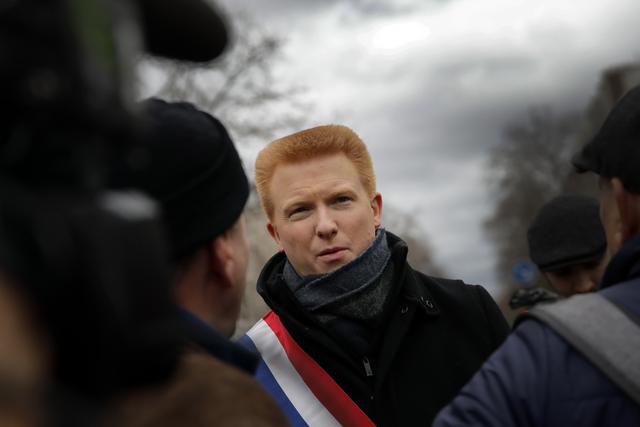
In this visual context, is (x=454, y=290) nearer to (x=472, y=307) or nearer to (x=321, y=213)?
(x=472, y=307)

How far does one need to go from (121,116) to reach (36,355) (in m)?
0.20

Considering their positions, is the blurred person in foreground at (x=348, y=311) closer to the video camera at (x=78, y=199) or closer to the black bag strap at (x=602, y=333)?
the black bag strap at (x=602, y=333)

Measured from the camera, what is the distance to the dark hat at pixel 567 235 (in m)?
4.30

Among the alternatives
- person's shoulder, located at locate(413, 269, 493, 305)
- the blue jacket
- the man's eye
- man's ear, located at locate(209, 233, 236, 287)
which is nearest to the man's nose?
the man's eye

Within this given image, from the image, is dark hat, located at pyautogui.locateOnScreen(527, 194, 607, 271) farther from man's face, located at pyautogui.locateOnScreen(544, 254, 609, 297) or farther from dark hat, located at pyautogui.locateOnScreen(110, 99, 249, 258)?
dark hat, located at pyautogui.locateOnScreen(110, 99, 249, 258)

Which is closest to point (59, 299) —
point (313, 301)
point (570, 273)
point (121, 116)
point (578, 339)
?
point (121, 116)

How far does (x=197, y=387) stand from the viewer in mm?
1218

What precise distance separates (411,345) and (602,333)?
4.36ft

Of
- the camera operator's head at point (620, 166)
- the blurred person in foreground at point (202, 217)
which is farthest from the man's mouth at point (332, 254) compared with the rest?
the blurred person in foreground at point (202, 217)

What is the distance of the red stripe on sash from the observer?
9.71 ft

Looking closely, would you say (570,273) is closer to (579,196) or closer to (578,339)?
(579,196)

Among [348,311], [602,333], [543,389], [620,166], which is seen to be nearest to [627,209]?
[620,166]

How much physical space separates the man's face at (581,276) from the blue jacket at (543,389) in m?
2.38

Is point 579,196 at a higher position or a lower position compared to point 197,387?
lower
